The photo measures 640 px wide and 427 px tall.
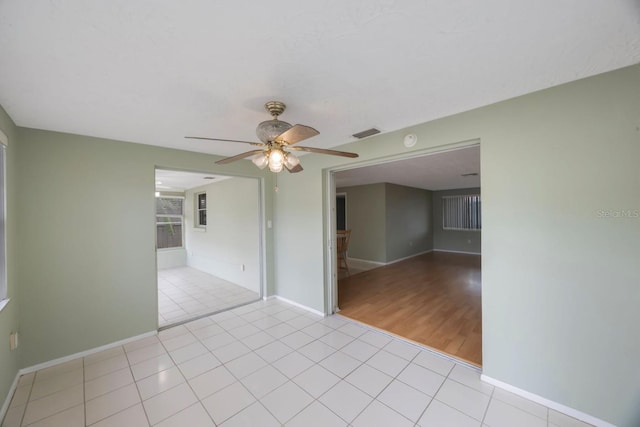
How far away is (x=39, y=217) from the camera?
2223mm

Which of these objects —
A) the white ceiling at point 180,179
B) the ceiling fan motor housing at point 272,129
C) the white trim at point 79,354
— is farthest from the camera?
the white ceiling at point 180,179

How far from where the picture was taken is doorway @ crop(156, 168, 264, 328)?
3871mm

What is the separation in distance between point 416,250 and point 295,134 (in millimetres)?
7028

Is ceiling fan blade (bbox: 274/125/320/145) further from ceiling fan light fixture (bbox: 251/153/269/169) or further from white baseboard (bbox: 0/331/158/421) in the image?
white baseboard (bbox: 0/331/158/421)

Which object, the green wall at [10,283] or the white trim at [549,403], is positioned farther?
the green wall at [10,283]

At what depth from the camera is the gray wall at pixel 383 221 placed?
20.8 ft

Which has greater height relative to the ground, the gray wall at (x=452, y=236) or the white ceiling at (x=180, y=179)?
the white ceiling at (x=180, y=179)

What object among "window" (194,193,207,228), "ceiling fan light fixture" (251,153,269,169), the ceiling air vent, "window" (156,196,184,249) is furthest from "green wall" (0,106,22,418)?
"window" (156,196,184,249)

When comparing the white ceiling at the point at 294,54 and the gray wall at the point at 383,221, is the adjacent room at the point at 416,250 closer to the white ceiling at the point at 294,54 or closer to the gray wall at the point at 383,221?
the gray wall at the point at 383,221

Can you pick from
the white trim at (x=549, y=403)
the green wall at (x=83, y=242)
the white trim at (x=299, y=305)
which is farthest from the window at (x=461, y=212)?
the green wall at (x=83, y=242)

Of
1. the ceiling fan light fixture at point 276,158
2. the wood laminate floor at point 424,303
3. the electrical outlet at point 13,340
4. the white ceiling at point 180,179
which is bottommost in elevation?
the wood laminate floor at point 424,303

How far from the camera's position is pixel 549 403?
170cm

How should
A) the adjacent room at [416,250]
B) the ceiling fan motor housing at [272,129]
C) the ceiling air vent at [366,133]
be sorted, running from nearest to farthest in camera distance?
the ceiling fan motor housing at [272,129] → the ceiling air vent at [366,133] → the adjacent room at [416,250]

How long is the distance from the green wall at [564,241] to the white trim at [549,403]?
33 mm
